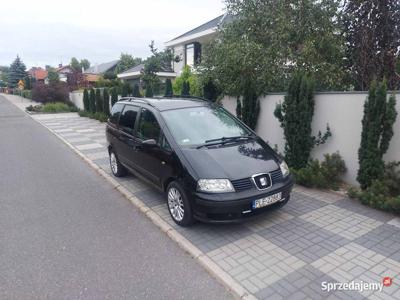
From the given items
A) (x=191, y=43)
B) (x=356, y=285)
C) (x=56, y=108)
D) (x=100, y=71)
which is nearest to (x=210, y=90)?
(x=356, y=285)

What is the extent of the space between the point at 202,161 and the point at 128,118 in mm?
2481

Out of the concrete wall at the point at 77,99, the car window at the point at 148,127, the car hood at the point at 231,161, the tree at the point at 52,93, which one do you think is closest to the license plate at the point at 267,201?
the car hood at the point at 231,161

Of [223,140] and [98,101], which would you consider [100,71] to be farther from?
[223,140]

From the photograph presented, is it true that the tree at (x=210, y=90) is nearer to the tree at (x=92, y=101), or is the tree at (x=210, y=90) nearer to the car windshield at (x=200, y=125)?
the car windshield at (x=200, y=125)

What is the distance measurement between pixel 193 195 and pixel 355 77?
217 inches

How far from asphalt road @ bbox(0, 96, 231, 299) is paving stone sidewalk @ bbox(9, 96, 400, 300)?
398 millimetres

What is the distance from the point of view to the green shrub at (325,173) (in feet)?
18.6

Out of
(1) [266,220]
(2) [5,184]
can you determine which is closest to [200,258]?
(1) [266,220]

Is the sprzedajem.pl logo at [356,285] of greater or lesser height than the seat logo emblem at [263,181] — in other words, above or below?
below

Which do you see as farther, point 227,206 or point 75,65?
point 75,65

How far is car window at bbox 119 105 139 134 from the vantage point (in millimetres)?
5711

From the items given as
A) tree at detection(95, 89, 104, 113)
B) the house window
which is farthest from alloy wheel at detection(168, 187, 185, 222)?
the house window

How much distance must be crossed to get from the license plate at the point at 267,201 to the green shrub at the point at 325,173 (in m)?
1.86

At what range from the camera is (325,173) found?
5707mm
